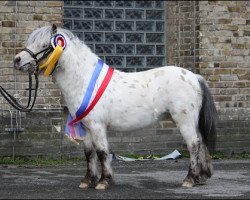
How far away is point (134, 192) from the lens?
400 inches

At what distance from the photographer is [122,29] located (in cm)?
1573

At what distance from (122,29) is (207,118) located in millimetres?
5361

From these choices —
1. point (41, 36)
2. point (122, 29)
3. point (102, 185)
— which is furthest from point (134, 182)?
point (122, 29)

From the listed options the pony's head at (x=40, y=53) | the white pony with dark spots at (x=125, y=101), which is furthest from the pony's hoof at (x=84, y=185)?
the pony's head at (x=40, y=53)

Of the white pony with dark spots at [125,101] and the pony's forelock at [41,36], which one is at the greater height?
the pony's forelock at [41,36]

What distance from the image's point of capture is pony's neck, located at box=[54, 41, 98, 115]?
34.3ft

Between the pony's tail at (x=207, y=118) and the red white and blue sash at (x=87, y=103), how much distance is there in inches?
52.5

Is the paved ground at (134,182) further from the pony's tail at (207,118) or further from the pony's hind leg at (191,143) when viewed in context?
the pony's tail at (207,118)

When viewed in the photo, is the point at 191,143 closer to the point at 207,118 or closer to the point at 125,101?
the point at 207,118

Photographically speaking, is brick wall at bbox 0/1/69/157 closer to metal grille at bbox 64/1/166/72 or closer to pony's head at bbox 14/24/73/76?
metal grille at bbox 64/1/166/72

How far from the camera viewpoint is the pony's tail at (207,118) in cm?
1078

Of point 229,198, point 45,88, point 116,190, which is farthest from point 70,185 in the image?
point 45,88

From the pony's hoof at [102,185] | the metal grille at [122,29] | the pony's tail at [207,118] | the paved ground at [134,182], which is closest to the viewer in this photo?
the paved ground at [134,182]

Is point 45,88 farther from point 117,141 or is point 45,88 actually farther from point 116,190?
point 116,190
